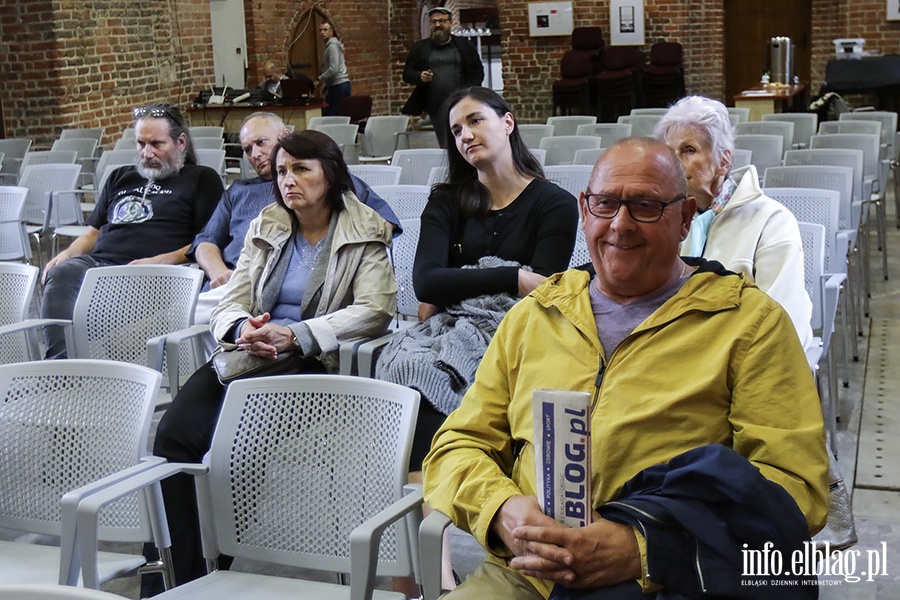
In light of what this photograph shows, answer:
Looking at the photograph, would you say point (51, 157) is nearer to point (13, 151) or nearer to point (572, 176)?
point (13, 151)

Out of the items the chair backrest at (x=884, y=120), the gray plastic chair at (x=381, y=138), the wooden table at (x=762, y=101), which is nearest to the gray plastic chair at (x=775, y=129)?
the chair backrest at (x=884, y=120)

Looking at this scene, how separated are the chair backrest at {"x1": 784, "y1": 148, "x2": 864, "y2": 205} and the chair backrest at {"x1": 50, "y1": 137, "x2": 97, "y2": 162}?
561cm

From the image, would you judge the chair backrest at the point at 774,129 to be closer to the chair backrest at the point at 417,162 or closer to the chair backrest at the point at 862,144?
the chair backrest at the point at 862,144

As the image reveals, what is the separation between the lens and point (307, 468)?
8.29 ft

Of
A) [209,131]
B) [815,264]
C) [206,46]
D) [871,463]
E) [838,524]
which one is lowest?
[871,463]

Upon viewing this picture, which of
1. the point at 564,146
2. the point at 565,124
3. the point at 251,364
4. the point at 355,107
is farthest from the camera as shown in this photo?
the point at 355,107

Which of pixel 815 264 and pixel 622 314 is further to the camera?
pixel 815 264

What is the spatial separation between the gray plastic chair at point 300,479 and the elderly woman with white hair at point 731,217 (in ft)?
3.46

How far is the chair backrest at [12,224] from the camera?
618 cm

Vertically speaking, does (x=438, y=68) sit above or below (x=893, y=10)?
below

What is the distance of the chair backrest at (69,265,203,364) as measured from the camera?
13.0 feet

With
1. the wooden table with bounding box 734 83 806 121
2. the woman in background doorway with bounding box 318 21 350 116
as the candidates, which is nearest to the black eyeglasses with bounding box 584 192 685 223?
the wooden table with bounding box 734 83 806 121

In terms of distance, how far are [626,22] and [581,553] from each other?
13041 millimetres

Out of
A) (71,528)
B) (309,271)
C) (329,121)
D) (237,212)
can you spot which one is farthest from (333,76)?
(71,528)
